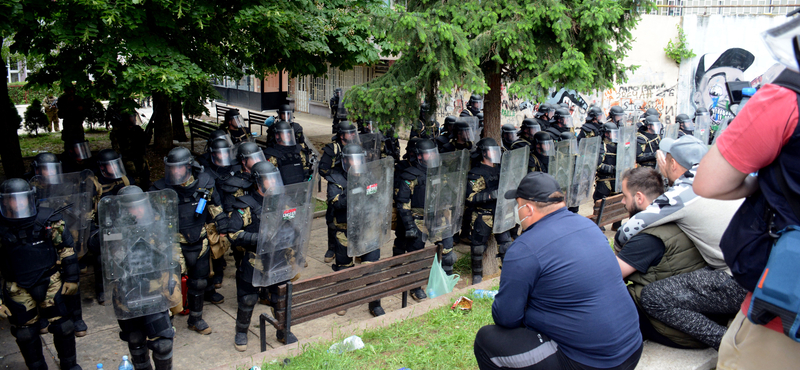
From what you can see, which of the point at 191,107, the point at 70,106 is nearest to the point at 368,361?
the point at 191,107

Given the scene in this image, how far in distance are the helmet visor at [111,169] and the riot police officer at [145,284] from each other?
213cm

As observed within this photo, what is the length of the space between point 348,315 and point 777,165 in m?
5.05

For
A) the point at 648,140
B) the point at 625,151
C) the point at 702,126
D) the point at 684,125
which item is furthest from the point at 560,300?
the point at 702,126

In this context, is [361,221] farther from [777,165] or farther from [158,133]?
[158,133]

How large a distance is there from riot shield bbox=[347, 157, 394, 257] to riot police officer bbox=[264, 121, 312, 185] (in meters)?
2.31

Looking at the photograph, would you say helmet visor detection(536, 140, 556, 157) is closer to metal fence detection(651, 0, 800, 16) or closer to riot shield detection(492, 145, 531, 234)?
riot shield detection(492, 145, 531, 234)

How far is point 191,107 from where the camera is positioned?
946cm

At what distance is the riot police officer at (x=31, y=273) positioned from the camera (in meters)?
4.56

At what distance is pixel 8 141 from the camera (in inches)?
392

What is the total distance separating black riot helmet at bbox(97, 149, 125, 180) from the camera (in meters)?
6.45

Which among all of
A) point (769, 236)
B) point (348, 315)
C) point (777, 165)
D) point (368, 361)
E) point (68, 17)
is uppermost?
point (68, 17)

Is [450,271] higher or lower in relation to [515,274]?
lower

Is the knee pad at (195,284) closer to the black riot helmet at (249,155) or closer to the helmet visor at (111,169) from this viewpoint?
the black riot helmet at (249,155)

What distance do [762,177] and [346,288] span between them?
154 inches
